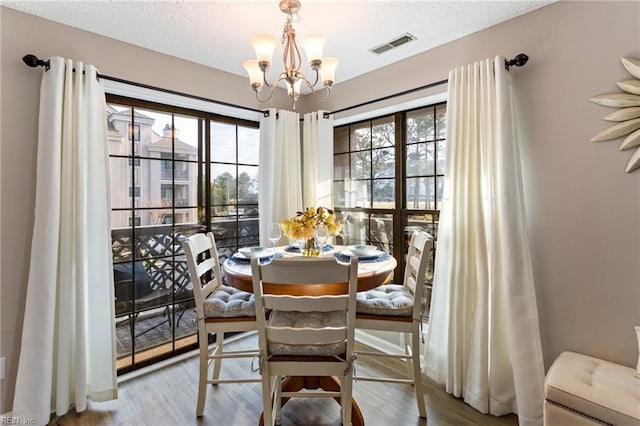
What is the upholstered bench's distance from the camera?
4.29 ft

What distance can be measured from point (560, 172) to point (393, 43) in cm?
142

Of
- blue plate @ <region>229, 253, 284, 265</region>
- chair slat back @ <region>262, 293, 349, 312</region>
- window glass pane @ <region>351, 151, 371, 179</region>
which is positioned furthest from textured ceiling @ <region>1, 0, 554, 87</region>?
chair slat back @ <region>262, 293, 349, 312</region>

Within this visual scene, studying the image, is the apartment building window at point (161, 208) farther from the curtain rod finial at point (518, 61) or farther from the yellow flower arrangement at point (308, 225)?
the curtain rod finial at point (518, 61)

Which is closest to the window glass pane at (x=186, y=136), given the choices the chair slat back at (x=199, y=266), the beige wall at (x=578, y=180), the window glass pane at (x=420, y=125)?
the chair slat back at (x=199, y=266)

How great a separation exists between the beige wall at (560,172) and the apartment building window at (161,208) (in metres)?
0.52

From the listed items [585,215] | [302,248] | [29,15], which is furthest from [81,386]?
[585,215]

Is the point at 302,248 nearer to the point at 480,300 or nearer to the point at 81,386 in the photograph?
the point at 480,300

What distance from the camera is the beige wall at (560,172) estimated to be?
1.65 m

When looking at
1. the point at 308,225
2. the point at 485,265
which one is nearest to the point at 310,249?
the point at 308,225

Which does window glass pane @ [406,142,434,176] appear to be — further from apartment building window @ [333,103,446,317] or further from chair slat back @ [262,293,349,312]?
chair slat back @ [262,293,349,312]

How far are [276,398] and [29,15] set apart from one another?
2.72 m

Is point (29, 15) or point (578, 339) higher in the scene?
point (29, 15)

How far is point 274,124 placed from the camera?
119 inches

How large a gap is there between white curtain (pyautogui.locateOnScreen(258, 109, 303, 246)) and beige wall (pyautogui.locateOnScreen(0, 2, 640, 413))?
143cm
